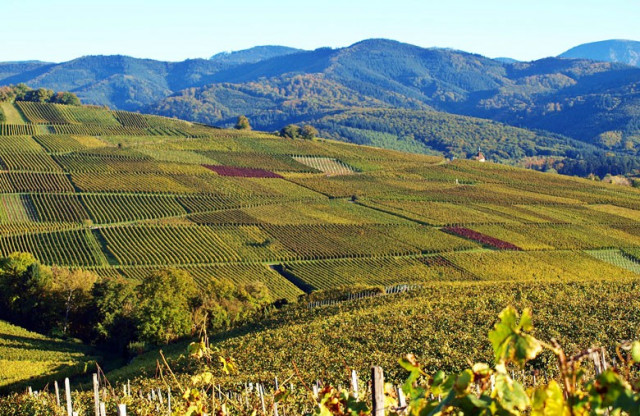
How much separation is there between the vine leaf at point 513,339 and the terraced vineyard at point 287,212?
6205 cm

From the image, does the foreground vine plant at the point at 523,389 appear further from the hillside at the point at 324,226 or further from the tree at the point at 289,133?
the tree at the point at 289,133

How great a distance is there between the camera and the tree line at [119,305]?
5060cm

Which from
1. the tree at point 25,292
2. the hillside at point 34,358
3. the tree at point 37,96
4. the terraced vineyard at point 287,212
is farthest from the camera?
the tree at point 37,96

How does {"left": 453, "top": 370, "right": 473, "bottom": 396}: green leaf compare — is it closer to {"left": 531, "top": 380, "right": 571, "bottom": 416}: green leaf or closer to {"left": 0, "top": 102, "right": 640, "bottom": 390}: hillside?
{"left": 531, "top": 380, "right": 571, "bottom": 416}: green leaf

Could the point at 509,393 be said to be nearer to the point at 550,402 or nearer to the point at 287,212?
the point at 550,402

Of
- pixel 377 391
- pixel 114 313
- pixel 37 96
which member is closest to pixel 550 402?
pixel 377 391

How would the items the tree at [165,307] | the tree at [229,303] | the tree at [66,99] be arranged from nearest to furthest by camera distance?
the tree at [165,307] → the tree at [229,303] → the tree at [66,99]

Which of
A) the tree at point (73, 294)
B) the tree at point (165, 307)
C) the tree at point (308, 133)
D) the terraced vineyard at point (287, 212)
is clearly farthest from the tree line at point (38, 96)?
the tree at point (165, 307)

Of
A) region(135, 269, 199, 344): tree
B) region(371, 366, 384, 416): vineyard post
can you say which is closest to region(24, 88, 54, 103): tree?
region(135, 269, 199, 344): tree

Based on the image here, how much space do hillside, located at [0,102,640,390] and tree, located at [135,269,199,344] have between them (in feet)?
26.4

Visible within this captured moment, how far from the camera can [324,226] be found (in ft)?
295

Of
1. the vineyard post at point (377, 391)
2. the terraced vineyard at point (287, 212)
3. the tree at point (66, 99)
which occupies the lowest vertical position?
the terraced vineyard at point (287, 212)

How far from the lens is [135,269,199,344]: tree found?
163 ft

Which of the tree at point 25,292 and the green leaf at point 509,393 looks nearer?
the green leaf at point 509,393
